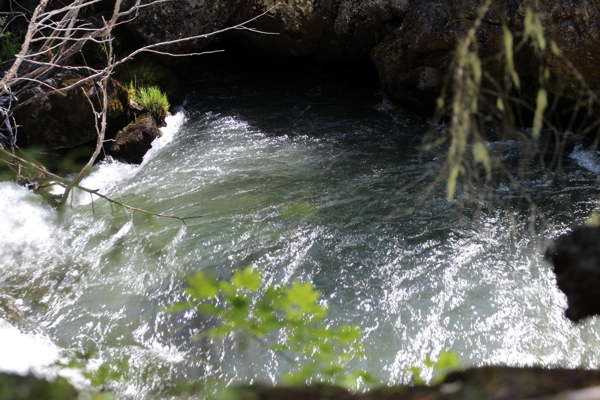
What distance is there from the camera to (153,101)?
694 cm

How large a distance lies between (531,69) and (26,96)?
631cm

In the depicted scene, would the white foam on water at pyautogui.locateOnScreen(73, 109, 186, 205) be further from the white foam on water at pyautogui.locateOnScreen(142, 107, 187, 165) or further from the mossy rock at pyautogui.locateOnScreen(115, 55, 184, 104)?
the mossy rock at pyautogui.locateOnScreen(115, 55, 184, 104)

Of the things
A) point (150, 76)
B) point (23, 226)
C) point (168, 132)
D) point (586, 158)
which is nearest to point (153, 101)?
point (168, 132)

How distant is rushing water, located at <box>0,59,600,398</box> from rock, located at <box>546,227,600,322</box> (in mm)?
1462

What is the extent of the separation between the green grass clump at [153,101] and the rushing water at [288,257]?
2.90 ft

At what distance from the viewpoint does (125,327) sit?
3.54 meters

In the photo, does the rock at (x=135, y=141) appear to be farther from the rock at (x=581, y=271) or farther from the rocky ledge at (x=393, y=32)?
the rock at (x=581, y=271)

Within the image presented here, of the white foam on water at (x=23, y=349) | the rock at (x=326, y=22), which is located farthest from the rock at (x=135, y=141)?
the white foam on water at (x=23, y=349)

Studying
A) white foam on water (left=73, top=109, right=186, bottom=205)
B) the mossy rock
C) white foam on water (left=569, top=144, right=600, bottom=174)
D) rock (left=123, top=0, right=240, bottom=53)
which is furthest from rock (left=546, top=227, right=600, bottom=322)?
rock (left=123, top=0, right=240, bottom=53)

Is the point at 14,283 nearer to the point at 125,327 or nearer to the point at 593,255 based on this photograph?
the point at 125,327

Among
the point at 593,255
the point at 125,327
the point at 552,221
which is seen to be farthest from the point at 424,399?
the point at 552,221

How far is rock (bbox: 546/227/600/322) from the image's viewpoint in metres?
1.67

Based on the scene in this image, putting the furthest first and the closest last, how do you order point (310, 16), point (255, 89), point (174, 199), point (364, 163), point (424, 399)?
1. point (255, 89)
2. point (310, 16)
3. point (364, 163)
4. point (174, 199)
5. point (424, 399)

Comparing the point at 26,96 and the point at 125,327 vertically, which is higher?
the point at 26,96
